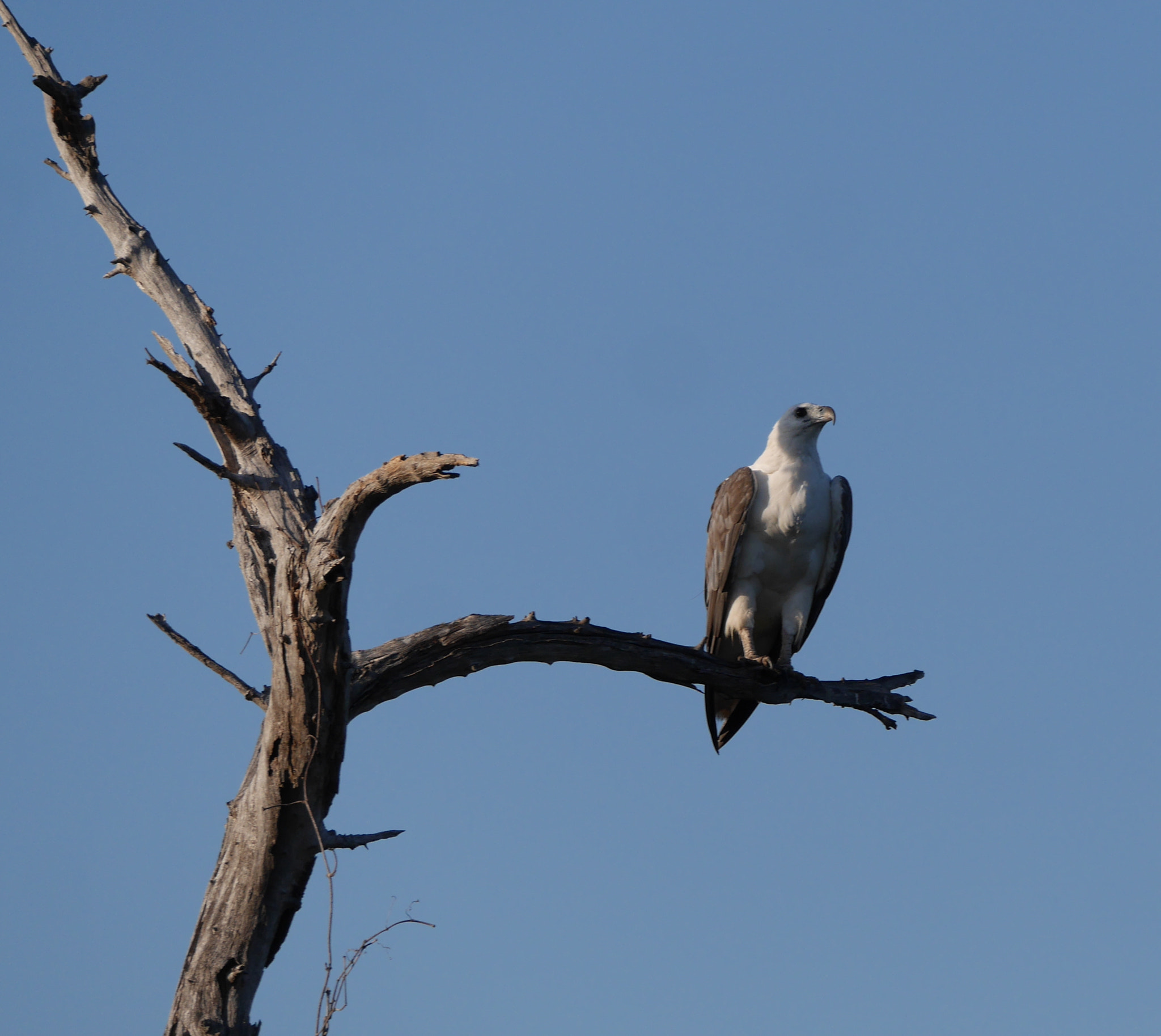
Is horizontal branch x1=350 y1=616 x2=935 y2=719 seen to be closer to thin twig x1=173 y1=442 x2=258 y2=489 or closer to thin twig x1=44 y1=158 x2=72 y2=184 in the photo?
thin twig x1=173 y1=442 x2=258 y2=489

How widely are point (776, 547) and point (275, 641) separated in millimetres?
3745

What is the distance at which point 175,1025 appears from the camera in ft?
13.9

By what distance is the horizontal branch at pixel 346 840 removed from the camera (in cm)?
454

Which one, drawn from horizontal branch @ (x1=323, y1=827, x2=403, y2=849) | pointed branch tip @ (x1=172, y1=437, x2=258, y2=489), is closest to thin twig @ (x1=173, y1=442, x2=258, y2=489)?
pointed branch tip @ (x1=172, y1=437, x2=258, y2=489)

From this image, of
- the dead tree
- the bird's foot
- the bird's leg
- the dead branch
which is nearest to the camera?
the dead branch

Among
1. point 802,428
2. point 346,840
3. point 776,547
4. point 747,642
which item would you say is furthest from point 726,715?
point 346,840

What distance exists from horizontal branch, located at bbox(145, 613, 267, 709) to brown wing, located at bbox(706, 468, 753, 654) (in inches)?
127

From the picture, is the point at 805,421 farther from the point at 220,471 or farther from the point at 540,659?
the point at 220,471

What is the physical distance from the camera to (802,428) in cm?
726

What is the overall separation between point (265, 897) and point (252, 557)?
136 centimetres

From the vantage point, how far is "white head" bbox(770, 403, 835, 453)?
7219 millimetres

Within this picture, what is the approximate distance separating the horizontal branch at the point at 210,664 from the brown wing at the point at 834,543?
151 inches

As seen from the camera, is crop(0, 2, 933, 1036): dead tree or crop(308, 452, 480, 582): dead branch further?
crop(0, 2, 933, 1036): dead tree

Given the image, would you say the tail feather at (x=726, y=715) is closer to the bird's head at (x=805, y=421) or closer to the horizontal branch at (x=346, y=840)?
the bird's head at (x=805, y=421)
